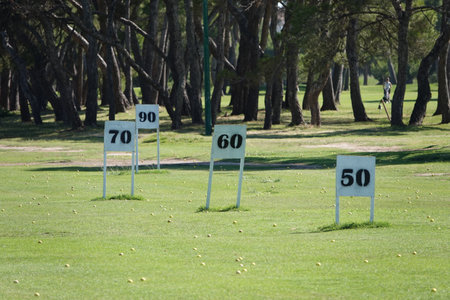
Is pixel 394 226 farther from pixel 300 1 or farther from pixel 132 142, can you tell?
pixel 300 1

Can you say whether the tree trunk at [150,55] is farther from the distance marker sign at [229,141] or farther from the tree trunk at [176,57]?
the distance marker sign at [229,141]

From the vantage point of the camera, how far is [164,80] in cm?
7075

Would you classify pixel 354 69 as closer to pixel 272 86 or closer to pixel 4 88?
pixel 272 86

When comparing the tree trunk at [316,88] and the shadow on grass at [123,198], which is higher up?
the tree trunk at [316,88]

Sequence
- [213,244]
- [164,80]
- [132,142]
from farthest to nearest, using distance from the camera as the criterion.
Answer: [164,80] < [132,142] < [213,244]

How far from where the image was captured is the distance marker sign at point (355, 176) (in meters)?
11.8

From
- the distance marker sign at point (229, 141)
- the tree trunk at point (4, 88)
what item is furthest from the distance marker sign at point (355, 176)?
the tree trunk at point (4, 88)

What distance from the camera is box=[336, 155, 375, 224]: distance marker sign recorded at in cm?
Result: 1184

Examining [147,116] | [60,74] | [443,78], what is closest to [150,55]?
[60,74]

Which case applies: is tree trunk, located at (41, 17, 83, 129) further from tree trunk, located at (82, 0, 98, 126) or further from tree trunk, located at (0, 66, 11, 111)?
tree trunk, located at (0, 66, 11, 111)

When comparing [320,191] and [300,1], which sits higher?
[300,1]

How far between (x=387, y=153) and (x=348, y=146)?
403cm

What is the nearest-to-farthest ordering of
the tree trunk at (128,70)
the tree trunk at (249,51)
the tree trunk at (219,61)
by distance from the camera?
the tree trunk at (219,61), the tree trunk at (249,51), the tree trunk at (128,70)

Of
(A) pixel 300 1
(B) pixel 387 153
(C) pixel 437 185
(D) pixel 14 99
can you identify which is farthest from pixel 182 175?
(D) pixel 14 99
